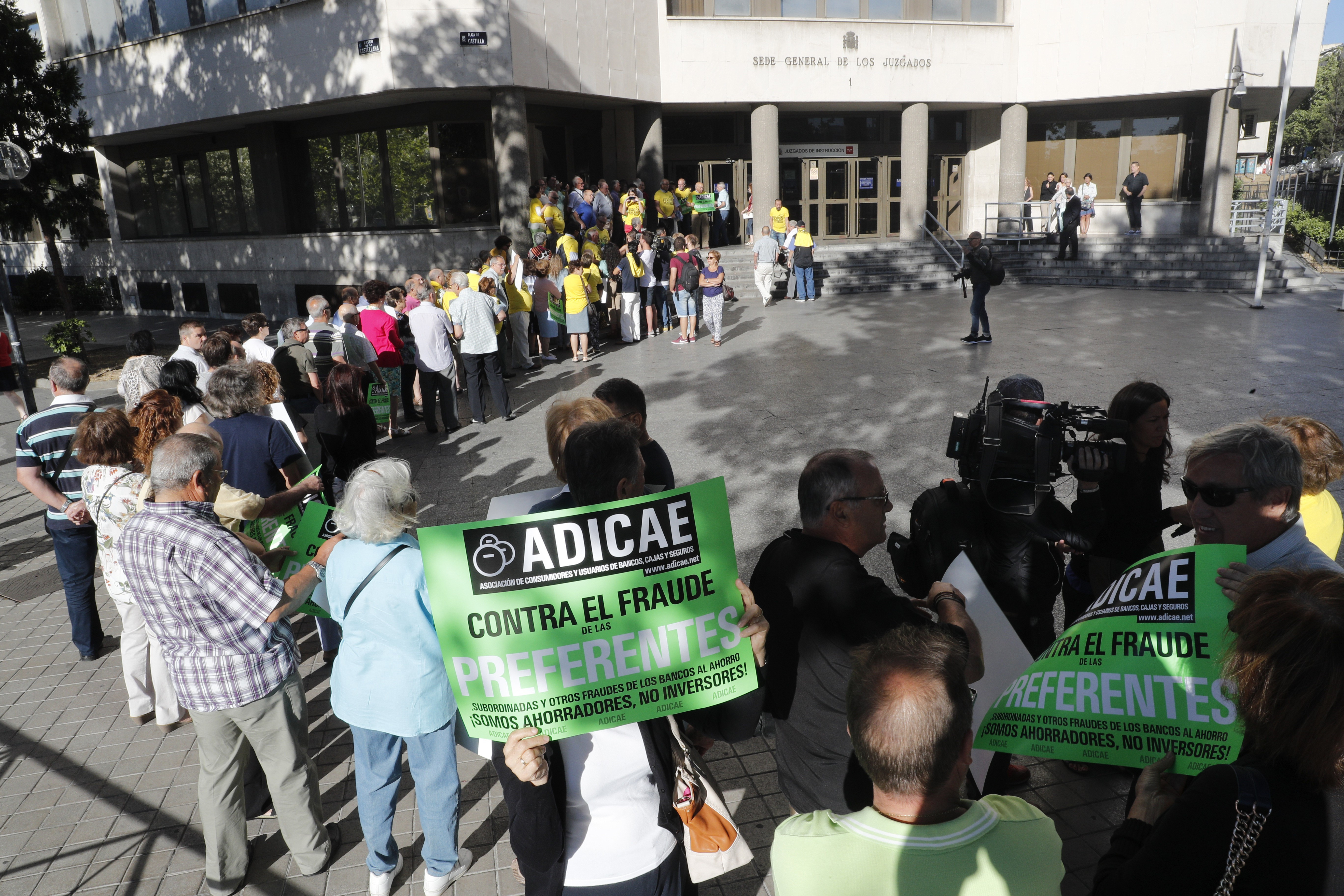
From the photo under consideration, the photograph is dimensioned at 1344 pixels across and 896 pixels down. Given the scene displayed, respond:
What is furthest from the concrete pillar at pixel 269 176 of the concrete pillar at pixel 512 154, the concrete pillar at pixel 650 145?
the concrete pillar at pixel 650 145

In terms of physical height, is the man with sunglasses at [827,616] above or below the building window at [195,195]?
below

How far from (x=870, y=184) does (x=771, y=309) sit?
1056 cm

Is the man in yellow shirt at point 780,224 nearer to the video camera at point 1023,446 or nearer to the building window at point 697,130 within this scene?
the building window at point 697,130

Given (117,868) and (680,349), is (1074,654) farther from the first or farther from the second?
(680,349)

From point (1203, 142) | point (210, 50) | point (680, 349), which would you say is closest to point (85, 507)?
point (680, 349)

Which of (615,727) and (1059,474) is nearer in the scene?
(615,727)

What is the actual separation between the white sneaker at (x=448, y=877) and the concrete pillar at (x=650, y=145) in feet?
71.5

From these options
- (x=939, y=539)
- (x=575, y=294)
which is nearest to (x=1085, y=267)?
(x=575, y=294)

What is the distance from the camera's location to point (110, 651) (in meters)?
5.84

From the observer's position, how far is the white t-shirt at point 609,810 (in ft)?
7.90

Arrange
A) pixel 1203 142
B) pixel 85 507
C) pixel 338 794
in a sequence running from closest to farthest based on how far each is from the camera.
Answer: pixel 338 794
pixel 85 507
pixel 1203 142

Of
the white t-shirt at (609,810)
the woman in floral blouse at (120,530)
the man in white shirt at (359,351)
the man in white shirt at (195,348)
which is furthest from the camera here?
the man in white shirt at (359,351)

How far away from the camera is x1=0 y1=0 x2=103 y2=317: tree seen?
18.3m

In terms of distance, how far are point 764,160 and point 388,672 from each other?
2352cm
